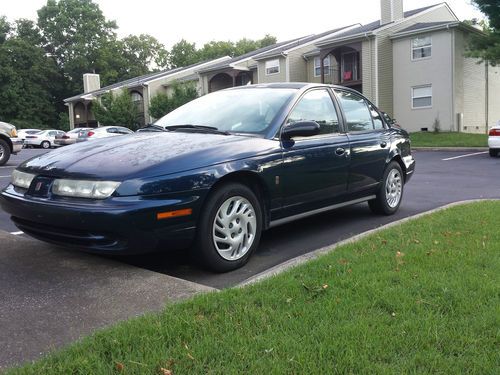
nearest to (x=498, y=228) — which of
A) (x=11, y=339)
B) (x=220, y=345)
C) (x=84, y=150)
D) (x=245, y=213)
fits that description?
(x=245, y=213)

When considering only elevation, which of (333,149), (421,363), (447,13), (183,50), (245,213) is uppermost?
(183,50)

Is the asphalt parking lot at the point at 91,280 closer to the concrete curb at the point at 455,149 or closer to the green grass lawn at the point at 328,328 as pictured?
the green grass lawn at the point at 328,328

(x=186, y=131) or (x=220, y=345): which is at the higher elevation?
(x=186, y=131)

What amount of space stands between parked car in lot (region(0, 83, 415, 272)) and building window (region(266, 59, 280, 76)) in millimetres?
27810

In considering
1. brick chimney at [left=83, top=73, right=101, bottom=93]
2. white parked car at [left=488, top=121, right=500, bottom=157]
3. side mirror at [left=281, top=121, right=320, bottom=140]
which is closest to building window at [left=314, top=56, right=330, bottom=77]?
white parked car at [left=488, top=121, right=500, bottom=157]

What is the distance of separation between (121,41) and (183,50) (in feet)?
27.2

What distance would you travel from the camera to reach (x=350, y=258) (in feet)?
12.8

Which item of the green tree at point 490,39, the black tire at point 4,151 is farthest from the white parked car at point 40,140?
the green tree at point 490,39

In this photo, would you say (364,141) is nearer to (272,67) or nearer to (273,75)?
(273,75)

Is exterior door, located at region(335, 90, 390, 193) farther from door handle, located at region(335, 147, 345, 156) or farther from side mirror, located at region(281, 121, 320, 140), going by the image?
side mirror, located at region(281, 121, 320, 140)

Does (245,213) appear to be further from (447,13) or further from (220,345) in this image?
(447,13)

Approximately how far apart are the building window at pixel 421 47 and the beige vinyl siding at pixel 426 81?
173 mm

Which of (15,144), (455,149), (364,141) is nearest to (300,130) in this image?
(364,141)

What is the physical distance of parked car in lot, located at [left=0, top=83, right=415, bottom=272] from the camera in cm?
366
